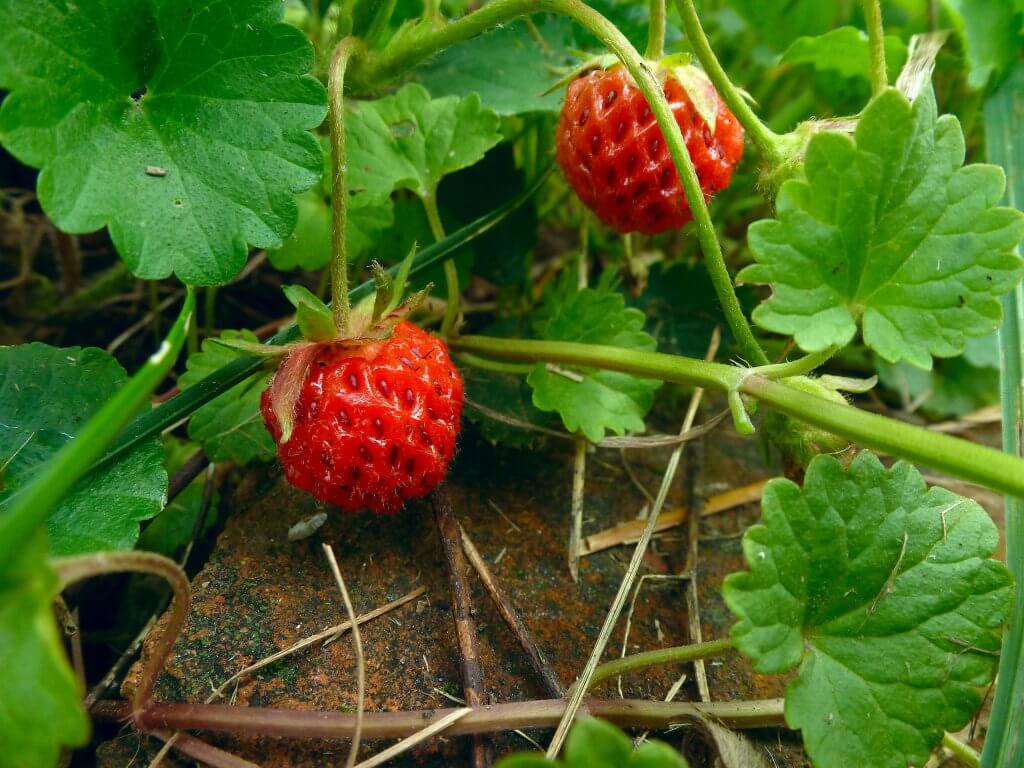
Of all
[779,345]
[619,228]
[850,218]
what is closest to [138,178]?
[619,228]

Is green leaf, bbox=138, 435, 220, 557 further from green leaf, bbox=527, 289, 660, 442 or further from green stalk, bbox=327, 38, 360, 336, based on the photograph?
green leaf, bbox=527, 289, 660, 442

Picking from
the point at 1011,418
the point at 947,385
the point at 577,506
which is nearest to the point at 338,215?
the point at 577,506

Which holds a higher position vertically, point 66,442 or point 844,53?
point 844,53

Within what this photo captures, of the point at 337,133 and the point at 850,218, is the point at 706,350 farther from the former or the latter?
the point at 337,133

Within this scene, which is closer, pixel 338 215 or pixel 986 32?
pixel 338 215

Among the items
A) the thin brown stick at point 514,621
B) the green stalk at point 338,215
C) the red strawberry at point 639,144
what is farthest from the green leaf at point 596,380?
the green stalk at point 338,215

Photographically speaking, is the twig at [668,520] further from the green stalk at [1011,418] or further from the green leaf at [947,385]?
the green leaf at [947,385]

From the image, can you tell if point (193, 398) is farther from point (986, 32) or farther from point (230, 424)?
point (986, 32)
